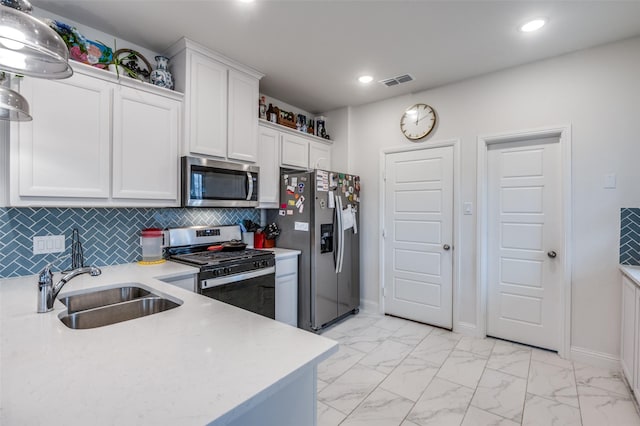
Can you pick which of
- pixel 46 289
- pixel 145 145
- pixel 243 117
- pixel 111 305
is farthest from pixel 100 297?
pixel 243 117

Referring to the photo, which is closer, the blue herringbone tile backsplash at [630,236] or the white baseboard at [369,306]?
the blue herringbone tile backsplash at [630,236]

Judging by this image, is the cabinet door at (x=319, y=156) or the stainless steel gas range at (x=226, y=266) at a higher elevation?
the cabinet door at (x=319, y=156)

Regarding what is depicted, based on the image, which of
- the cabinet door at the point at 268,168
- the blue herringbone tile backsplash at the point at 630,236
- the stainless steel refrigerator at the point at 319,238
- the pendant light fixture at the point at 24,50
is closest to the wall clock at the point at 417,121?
the stainless steel refrigerator at the point at 319,238

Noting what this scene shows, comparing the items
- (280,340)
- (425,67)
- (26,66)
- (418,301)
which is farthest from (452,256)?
(26,66)

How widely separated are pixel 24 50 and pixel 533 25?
9.61 ft

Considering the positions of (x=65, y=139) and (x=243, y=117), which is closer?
(x=65, y=139)

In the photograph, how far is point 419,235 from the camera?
11.4 feet

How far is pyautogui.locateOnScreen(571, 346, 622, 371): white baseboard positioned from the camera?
8.06 feet

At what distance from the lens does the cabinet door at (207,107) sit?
250cm

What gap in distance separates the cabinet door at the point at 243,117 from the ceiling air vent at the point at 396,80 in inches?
52.6

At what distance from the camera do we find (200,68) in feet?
8.38

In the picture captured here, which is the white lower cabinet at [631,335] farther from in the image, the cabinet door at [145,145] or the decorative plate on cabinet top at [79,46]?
the decorative plate on cabinet top at [79,46]

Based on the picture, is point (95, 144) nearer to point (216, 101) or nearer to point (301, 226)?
point (216, 101)

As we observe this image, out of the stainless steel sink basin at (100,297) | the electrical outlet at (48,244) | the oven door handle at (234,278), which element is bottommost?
the oven door handle at (234,278)
